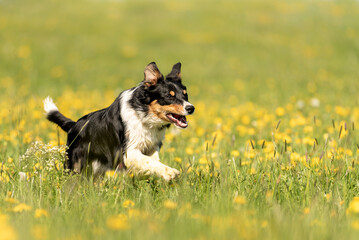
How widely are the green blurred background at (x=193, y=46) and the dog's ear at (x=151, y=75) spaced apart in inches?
203

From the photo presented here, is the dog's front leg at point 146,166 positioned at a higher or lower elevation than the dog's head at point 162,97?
lower

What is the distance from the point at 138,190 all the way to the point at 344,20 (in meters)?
21.6

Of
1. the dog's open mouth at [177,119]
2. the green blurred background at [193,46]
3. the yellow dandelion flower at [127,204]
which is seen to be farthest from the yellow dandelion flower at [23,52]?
the yellow dandelion flower at [127,204]

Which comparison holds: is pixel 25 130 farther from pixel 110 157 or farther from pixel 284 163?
pixel 284 163

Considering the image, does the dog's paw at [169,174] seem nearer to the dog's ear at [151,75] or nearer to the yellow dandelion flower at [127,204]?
the yellow dandelion flower at [127,204]

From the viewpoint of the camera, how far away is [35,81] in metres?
12.1

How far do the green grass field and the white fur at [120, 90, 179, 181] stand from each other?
6.4 inches

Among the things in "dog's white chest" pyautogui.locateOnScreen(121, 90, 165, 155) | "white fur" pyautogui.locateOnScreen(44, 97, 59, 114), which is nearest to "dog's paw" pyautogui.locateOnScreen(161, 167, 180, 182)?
"dog's white chest" pyautogui.locateOnScreen(121, 90, 165, 155)

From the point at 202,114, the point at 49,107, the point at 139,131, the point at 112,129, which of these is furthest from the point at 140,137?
the point at 202,114

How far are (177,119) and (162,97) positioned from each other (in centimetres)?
24

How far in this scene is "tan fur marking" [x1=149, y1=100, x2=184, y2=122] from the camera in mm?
3609

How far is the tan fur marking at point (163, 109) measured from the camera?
3609 mm

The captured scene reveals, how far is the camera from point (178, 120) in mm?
3709

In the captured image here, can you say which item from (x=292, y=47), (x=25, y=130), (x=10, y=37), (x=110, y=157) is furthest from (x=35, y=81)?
(x=292, y=47)
